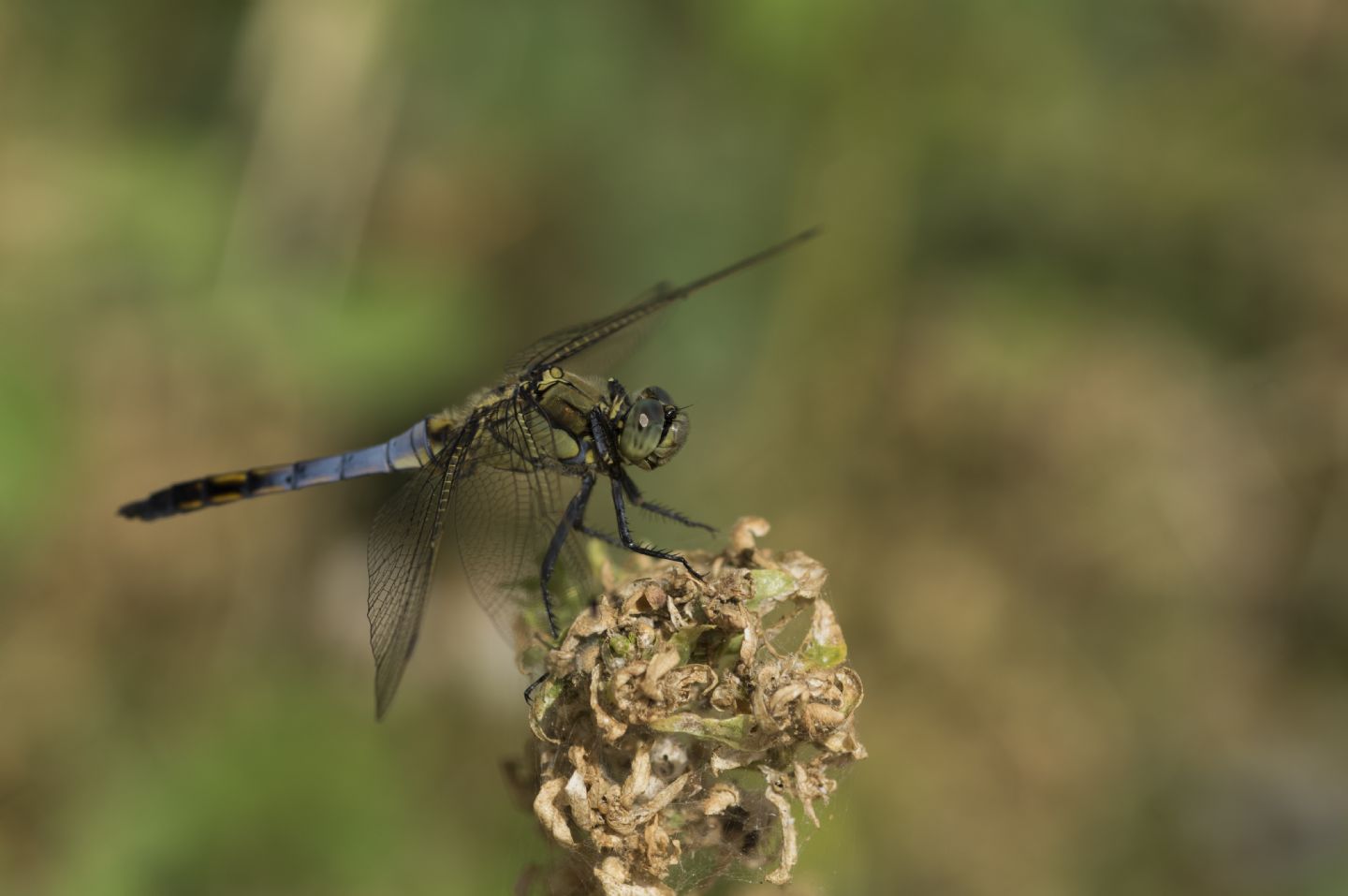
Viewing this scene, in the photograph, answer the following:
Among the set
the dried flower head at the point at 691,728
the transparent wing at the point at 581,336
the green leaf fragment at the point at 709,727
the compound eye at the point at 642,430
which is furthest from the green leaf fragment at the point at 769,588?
the transparent wing at the point at 581,336

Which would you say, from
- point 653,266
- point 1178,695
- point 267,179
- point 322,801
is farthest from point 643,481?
point 1178,695

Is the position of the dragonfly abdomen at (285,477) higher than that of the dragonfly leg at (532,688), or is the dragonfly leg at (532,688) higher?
the dragonfly leg at (532,688)

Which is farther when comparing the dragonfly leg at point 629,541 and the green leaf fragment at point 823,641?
the dragonfly leg at point 629,541

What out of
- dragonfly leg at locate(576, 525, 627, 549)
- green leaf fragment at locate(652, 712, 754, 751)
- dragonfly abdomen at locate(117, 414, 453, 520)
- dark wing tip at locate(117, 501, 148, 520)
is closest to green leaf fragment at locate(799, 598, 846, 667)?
green leaf fragment at locate(652, 712, 754, 751)

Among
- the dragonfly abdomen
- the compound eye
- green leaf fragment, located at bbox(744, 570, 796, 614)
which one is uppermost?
green leaf fragment, located at bbox(744, 570, 796, 614)

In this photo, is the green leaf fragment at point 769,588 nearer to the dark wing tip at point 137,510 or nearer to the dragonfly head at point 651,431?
the dragonfly head at point 651,431

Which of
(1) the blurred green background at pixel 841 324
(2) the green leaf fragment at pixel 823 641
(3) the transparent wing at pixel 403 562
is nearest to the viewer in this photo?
(2) the green leaf fragment at pixel 823 641

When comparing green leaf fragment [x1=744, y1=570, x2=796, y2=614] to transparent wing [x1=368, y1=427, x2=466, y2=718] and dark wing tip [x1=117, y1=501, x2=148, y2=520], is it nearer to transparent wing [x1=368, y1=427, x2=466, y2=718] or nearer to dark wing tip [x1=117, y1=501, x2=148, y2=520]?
transparent wing [x1=368, y1=427, x2=466, y2=718]
